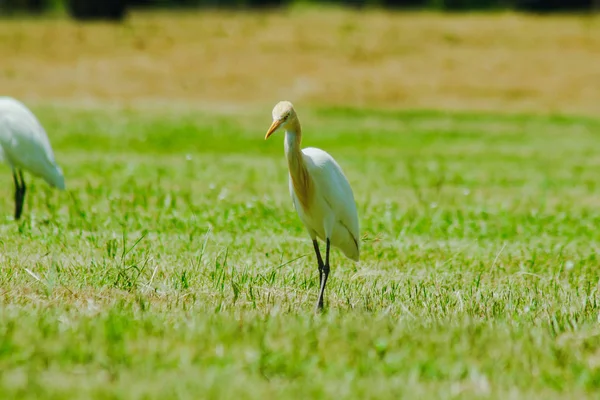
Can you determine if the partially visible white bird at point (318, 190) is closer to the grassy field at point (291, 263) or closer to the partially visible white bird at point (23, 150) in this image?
the grassy field at point (291, 263)

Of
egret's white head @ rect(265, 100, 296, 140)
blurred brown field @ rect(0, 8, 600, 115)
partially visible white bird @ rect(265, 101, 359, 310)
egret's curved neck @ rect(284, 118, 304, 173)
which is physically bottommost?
blurred brown field @ rect(0, 8, 600, 115)

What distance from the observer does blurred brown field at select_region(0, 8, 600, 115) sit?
2516 cm

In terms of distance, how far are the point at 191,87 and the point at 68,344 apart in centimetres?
2227

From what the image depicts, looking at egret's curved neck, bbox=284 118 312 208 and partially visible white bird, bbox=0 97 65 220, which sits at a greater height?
egret's curved neck, bbox=284 118 312 208

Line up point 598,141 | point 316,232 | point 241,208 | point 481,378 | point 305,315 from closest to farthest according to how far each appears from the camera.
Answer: point 481,378 < point 305,315 < point 316,232 < point 241,208 < point 598,141

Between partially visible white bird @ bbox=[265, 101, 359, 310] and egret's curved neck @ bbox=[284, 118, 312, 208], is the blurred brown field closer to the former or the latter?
partially visible white bird @ bbox=[265, 101, 359, 310]

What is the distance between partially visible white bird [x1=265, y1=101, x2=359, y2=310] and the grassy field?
1.14ft

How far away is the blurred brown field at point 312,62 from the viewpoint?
25.2 meters

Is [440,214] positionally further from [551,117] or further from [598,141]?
[551,117]

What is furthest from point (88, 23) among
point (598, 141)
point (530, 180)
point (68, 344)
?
point (68, 344)

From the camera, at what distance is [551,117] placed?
22.9 metres

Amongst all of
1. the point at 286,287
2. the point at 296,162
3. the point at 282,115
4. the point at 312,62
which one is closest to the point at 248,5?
the point at 312,62

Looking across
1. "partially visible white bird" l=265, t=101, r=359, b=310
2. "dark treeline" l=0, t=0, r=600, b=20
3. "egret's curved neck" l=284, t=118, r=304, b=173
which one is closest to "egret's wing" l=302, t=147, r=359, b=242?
"partially visible white bird" l=265, t=101, r=359, b=310

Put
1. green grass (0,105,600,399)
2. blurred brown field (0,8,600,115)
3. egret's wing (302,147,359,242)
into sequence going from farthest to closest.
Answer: blurred brown field (0,8,600,115)
egret's wing (302,147,359,242)
green grass (0,105,600,399)
